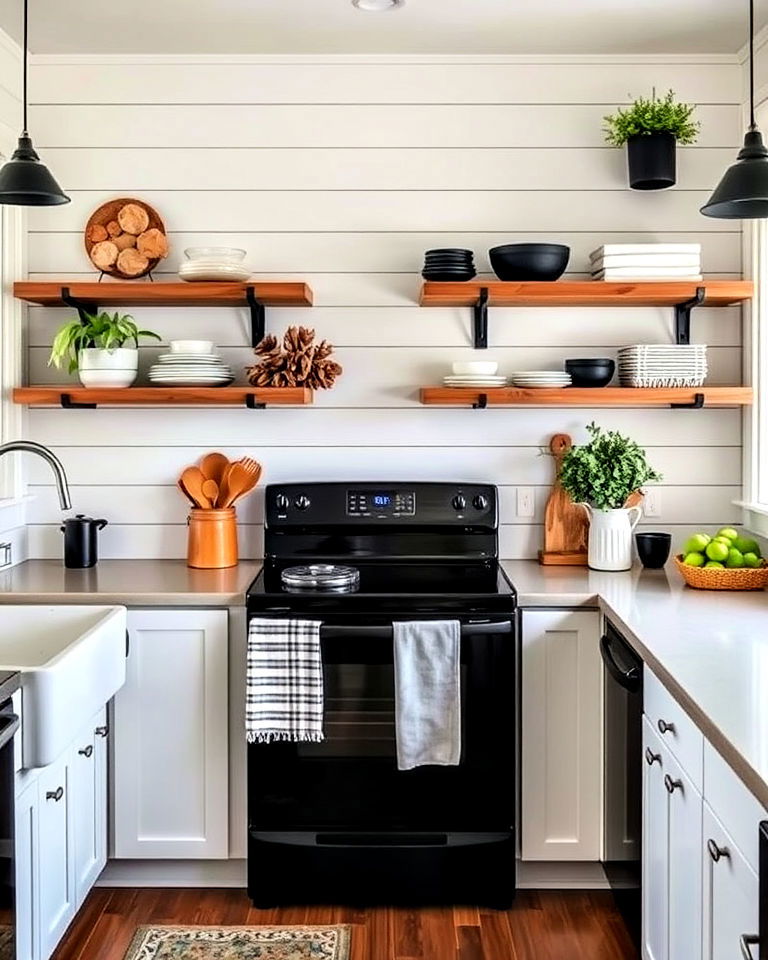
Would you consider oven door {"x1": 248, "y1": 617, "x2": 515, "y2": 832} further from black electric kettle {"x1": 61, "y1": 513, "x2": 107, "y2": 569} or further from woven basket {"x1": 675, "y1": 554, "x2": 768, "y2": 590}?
black electric kettle {"x1": 61, "y1": 513, "x2": 107, "y2": 569}

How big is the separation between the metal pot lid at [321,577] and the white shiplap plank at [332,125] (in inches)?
54.6

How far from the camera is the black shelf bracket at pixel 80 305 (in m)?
3.26

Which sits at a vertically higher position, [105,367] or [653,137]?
[653,137]

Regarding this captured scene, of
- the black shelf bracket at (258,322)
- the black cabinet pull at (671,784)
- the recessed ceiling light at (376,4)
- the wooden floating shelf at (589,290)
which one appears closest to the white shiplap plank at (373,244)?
the black shelf bracket at (258,322)

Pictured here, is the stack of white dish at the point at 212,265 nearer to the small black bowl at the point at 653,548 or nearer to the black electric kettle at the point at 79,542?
the black electric kettle at the point at 79,542

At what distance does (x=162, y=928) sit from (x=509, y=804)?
3.17 feet

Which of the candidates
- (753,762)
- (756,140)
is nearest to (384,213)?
(756,140)

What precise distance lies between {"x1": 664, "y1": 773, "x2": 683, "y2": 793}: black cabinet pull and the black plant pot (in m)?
1.94

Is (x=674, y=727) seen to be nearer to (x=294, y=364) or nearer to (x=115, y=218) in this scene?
(x=294, y=364)

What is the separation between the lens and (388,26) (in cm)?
318

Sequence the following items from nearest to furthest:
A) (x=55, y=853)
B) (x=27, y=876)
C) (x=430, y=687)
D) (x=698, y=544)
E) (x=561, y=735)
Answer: (x=27, y=876), (x=55, y=853), (x=430, y=687), (x=561, y=735), (x=698, y=544)

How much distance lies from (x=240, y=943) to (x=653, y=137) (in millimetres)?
2594

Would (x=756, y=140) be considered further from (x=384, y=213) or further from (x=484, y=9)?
(x=384, y=213)

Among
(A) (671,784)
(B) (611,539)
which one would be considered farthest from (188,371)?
(A) (671,784)
